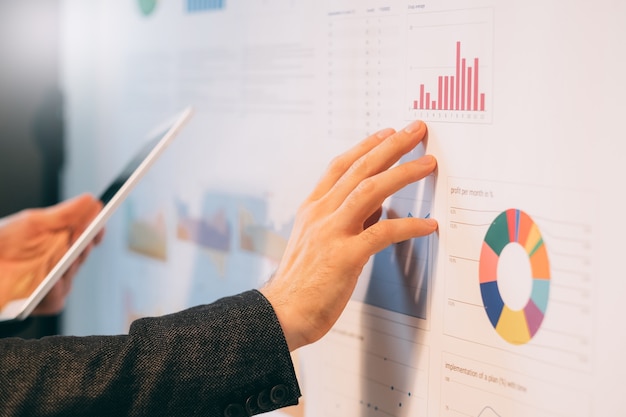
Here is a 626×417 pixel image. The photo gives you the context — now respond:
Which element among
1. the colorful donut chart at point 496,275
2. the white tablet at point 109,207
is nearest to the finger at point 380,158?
the colorful donut chart at point 496,275

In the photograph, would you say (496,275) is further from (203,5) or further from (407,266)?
(203,5)

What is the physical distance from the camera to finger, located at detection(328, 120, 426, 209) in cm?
84

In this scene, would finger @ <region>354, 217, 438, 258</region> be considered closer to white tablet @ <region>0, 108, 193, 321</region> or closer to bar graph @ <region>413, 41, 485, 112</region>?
bar graph @ <region>413, 41, 485, 112</region>

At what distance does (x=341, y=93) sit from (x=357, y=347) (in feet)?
1.15

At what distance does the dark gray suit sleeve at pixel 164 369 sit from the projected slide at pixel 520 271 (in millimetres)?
225

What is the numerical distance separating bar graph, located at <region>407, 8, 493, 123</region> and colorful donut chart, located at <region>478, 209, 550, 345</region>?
0.40 ft

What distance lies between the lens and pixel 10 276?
1299 mm

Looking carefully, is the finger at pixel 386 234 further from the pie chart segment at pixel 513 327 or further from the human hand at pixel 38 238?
the human hand at pixel 38 238

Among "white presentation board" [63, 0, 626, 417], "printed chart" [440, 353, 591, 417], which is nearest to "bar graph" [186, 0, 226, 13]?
"white presentation board" [63, 0, 626, 417]

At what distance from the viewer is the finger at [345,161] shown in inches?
34.4

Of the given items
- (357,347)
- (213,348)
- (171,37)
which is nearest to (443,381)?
(357,347)

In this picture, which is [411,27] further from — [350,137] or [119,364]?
[119,364]

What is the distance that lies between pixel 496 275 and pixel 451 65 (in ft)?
0.81

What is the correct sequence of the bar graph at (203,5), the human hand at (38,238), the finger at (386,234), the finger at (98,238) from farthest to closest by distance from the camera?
the finger at (98,238)
the human hand at (38,238)
the bar graph at (203,5)
the finger at (386,234)
